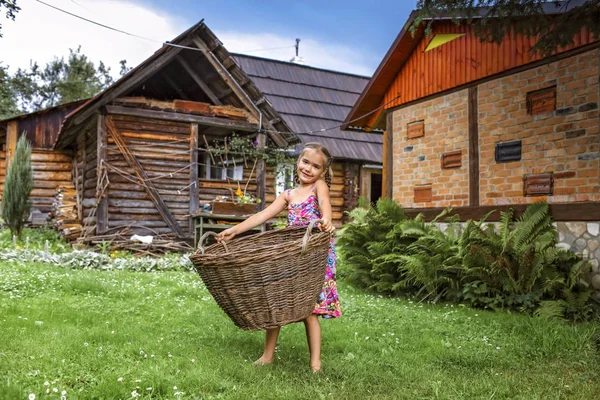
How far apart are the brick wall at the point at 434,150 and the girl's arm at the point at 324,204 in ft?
17.6

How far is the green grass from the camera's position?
3.25 m

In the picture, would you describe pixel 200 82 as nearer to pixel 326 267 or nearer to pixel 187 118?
pixel 187 118

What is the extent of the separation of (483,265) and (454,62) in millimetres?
3754

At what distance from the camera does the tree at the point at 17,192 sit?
12805 millimetres

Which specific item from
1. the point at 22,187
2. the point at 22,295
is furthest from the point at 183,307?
the point at 22,187

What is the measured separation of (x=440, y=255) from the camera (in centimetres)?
727

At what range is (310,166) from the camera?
12.9 ft

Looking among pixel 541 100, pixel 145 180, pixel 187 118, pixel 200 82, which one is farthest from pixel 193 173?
pixel 541 100

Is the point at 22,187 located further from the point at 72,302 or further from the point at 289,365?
the point at 289,365

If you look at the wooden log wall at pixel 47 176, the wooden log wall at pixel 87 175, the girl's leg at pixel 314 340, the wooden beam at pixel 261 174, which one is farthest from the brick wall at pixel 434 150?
the wooden log wall at pixel 47 176

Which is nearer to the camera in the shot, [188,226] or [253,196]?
[188,226]

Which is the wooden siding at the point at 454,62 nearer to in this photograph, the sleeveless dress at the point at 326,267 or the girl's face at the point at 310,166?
the girl's face at the point at 310,166

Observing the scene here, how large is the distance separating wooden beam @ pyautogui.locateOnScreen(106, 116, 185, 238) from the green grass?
5754 millimetres

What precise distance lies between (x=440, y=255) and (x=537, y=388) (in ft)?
12.1
